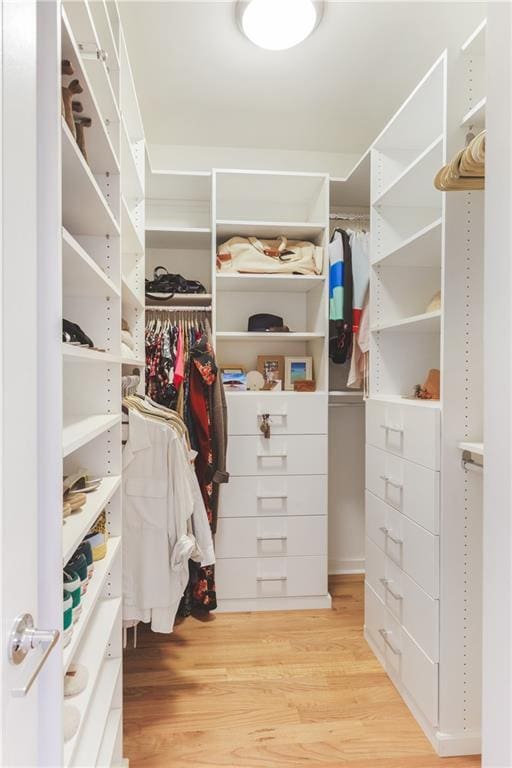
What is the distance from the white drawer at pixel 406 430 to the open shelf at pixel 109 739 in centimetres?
125

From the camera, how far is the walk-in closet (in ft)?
2.45

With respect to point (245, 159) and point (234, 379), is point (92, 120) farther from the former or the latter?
point (245, 159)

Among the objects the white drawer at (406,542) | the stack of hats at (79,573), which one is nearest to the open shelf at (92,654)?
the stack of hats at (79,573)

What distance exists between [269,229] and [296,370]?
→ 809 mm

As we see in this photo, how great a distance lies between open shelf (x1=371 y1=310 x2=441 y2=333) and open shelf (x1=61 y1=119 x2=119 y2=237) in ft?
3.65

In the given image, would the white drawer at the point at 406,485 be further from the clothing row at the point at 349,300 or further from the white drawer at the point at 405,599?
the clothing row at the point at 349,300

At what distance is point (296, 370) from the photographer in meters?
2.65

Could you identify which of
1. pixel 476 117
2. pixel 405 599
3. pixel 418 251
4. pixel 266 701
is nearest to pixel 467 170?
pixel 476 117

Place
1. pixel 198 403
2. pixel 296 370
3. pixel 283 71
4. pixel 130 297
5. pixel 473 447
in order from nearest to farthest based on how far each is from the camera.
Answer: pixel 473 447, pixel 130 297, pixel 283 71, pixel 198 403, pixel 296 370

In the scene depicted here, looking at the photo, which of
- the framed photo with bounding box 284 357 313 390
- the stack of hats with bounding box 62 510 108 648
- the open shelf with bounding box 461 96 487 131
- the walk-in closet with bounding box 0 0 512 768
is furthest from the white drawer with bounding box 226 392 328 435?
the open shelf with bounding box 461 96 487 131

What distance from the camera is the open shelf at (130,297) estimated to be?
167 centimetres

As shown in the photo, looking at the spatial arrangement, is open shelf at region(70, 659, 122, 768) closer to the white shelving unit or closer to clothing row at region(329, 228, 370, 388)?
the white shelving unit

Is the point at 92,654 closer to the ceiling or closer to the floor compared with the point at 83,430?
closer to the floor

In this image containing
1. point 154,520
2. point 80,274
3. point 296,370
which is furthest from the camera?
point 296,370
